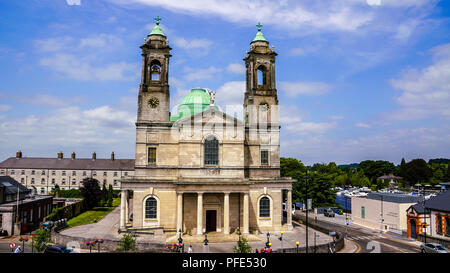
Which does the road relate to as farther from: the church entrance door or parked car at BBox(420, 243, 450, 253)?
the church entrance door

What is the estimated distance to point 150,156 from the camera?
4400 cm

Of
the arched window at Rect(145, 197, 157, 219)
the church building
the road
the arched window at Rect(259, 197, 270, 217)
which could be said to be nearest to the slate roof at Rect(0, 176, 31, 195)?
the church building

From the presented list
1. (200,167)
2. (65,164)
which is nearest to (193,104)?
(200,167)

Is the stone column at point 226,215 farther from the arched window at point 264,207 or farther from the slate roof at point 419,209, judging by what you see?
the slate roof at point 419,209

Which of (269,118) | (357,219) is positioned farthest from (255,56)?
(357,219)

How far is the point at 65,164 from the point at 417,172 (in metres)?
123

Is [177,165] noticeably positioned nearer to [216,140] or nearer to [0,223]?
[216,140]

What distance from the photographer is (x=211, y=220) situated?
43.2m

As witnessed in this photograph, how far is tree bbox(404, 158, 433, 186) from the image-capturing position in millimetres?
127688

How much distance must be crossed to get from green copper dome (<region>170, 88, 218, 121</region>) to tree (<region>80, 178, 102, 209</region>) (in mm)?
28534

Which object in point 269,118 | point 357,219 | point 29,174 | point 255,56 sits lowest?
point 357,219
